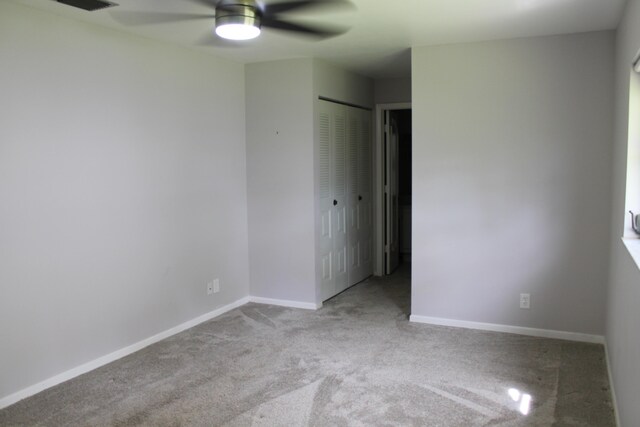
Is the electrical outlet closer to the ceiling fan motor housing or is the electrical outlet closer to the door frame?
the door frame

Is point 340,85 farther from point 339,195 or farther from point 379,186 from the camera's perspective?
point 379,186

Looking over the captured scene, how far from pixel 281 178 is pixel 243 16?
229 centimetres

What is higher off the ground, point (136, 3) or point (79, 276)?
point (136, 3)

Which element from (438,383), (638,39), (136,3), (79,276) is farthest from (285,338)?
(638,39)

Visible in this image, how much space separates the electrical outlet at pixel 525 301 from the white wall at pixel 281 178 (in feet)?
5.86

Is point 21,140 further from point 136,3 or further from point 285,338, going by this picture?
point 285,338

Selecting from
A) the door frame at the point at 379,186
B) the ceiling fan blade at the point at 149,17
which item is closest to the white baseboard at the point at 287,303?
the door frame at the point at 379,186

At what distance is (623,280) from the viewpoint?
9.16ft

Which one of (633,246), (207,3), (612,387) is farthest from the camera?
(612,387)

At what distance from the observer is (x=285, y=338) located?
4.12 m

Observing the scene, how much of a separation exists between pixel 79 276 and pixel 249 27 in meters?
1.94

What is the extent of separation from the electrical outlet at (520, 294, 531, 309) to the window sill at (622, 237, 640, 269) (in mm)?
1301

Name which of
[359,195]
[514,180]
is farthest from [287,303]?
[514,180]

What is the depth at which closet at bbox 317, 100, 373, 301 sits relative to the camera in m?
5.07
